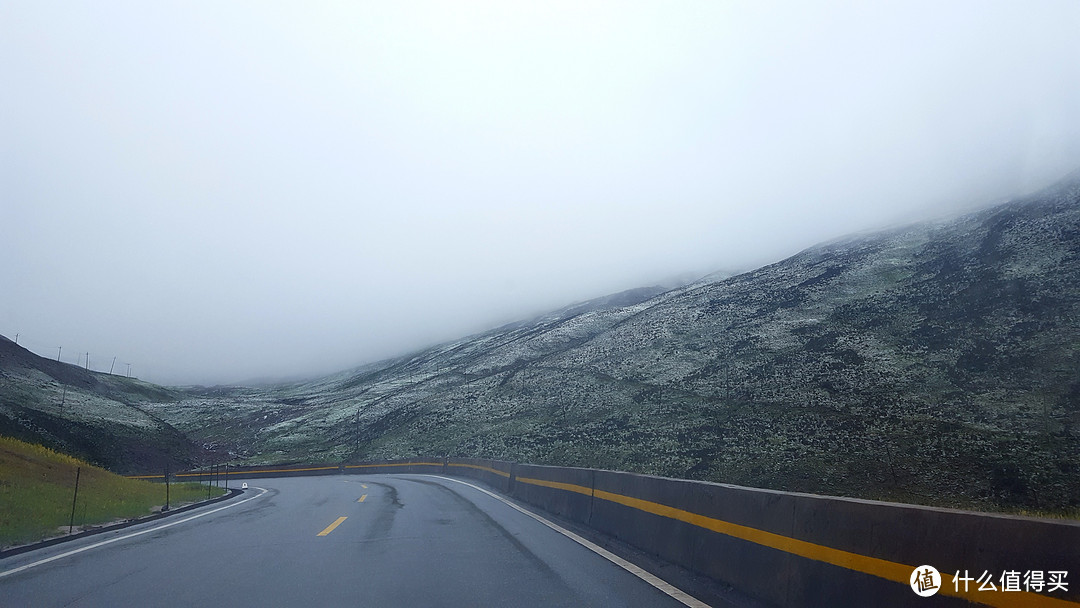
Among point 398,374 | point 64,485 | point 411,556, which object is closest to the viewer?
point 411,556

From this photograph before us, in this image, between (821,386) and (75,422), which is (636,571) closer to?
(821,386)

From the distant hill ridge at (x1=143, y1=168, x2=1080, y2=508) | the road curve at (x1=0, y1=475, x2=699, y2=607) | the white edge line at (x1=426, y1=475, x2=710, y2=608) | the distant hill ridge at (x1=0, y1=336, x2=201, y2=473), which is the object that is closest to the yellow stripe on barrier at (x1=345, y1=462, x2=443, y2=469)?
the distant hill ridge at (x1=143, y1=168, x2=1080, y2=508)

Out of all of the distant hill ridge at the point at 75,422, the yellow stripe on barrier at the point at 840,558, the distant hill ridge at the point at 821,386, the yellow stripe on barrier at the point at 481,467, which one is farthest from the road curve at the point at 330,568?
the distant hill ridge at the point at 75,422

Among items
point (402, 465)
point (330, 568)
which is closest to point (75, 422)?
point (402, 465)

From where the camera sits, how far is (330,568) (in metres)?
8.91

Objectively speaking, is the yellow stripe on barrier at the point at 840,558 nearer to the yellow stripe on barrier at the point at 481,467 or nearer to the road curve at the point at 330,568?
the road curve at the point at 330,568

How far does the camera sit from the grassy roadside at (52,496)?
1345 centimetres

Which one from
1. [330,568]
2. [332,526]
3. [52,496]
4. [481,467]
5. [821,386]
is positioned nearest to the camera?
[330,568]

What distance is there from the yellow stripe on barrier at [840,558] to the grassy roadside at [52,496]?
1085 cm

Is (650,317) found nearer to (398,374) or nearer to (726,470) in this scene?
(726,470)

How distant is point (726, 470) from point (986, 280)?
33892mm

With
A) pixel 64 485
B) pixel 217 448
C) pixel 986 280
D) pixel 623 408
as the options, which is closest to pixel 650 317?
pixel 623 408

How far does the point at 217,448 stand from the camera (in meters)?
80.0

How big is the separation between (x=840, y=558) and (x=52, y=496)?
1913 cm
